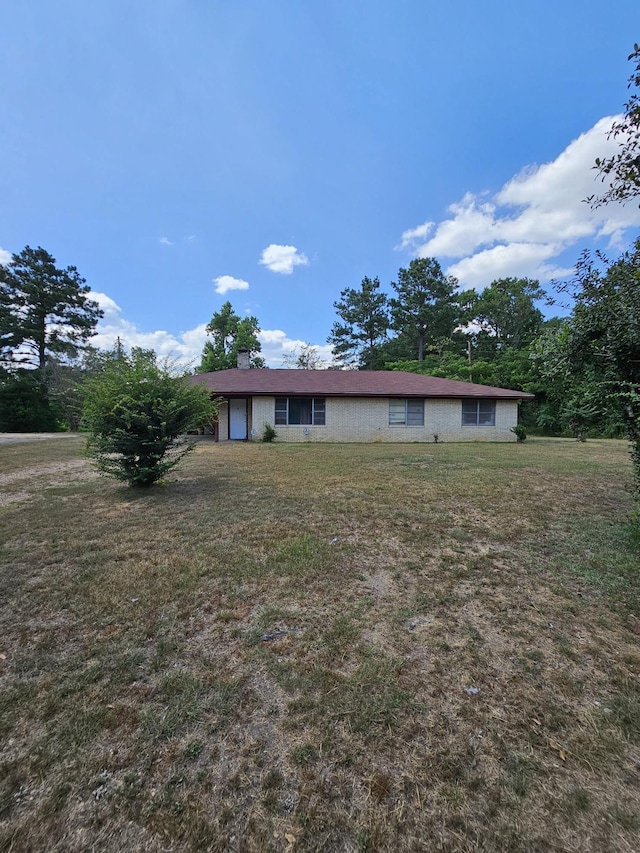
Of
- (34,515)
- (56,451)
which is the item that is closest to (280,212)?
(56,451)

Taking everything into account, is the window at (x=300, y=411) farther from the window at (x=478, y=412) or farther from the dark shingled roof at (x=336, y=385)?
the window at (x=478, y=412)

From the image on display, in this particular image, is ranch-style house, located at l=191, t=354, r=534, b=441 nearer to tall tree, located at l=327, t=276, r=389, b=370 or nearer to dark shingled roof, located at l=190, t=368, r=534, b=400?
dark shingled roof, located at l=190, t=368, r=534, b=400

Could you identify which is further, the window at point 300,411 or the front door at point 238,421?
the front door at point 238,421

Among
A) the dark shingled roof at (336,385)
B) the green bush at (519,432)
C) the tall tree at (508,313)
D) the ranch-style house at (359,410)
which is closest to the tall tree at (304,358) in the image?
the tall tree at (508,313)

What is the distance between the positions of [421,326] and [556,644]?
32346 millimetres

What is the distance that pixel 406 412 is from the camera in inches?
626

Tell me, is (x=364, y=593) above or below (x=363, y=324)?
below

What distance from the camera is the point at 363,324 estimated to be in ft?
112

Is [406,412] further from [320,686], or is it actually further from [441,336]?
[441,336]

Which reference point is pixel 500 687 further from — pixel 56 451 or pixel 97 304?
pixel 97 304

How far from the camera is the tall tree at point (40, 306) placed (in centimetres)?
2523

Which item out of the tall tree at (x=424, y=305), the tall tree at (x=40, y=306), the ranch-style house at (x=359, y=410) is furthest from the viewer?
the tall tree at (x=424, y=305)

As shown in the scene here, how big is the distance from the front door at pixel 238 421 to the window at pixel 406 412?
6.30 meters

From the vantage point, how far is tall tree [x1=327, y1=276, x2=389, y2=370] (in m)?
33.8
